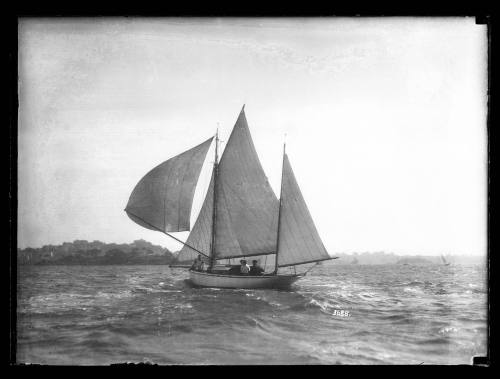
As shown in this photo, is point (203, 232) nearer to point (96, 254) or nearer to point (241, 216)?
point (241, 216)

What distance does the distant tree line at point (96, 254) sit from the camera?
4824 millimetres

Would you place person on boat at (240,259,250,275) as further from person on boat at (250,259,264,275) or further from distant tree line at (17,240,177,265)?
distant tree line at (17,240,177,265)

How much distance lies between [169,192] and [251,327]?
8.85 feet

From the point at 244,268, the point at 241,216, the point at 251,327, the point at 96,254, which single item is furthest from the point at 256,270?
the point at 96,254

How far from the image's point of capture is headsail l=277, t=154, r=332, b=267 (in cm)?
589

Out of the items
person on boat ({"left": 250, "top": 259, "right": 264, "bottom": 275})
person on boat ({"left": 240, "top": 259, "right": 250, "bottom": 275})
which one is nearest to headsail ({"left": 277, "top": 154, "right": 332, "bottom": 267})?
person on boat ({"left": 250, "top": 259, "right": 264, "bottom": 275})

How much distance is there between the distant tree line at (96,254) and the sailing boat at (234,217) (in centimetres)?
32

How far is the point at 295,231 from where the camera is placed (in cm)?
862

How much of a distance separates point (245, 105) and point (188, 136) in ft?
2.64

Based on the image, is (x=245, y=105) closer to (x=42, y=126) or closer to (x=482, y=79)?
(x=42, y=126)

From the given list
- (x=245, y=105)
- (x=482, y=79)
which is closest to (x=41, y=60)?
(x=245, y=105)

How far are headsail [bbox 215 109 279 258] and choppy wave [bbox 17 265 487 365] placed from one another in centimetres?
356

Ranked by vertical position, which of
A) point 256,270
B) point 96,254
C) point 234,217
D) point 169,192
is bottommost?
point 256,270
